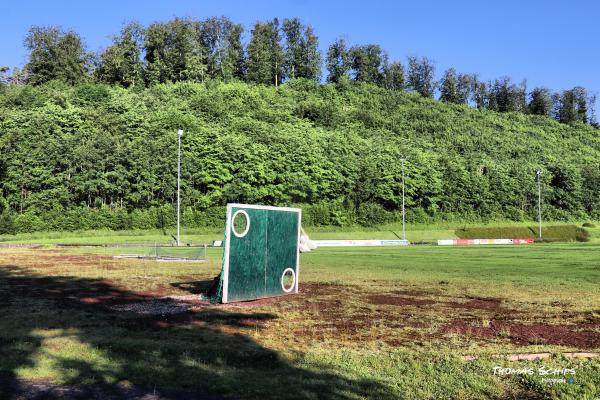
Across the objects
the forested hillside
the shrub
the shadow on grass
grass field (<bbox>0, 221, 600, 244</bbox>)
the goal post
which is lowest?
grass field (<bbox>0, 221, 600, 244</bbox>)

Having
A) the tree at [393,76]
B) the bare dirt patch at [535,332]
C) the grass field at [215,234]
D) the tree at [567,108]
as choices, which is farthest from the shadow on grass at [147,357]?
the tree at [567,108]

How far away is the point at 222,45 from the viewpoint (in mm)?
134875

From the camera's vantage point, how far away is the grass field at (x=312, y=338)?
6.20 m

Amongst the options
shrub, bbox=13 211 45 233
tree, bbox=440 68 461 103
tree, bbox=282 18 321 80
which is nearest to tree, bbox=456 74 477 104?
tree, bbox=440 68 461 103

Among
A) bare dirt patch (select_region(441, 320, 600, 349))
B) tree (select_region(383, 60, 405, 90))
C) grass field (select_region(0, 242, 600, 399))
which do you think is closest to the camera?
grass field (select_region(0, 242, 600, 399))

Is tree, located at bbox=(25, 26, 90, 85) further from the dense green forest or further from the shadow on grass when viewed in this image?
the shadow on grass

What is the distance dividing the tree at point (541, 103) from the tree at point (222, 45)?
97791 mm

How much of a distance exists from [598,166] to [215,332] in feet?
356

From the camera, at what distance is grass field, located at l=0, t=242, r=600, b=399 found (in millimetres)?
6203

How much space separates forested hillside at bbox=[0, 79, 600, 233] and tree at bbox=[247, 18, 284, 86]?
19076 millimetres

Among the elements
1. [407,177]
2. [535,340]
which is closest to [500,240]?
[407,177]

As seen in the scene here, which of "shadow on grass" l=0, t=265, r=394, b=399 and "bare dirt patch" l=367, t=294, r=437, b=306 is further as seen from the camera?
"bare dirt patch" l=367, t=294, r=437, b=306

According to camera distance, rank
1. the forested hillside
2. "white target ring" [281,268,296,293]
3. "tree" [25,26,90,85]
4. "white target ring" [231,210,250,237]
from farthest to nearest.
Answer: "tree" [25,26,90,85] < the forested hillside < "white target ring" [281,268,296,293] < "white target ring" [231,210,250,237]

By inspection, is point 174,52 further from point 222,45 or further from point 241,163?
point 241,163
